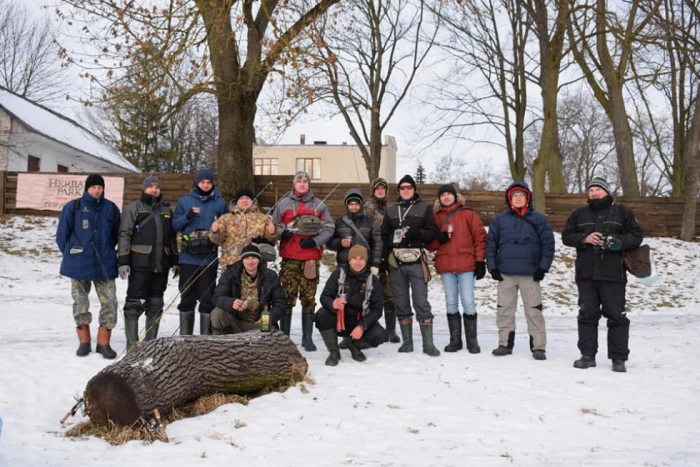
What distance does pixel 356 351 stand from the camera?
6.48 meters

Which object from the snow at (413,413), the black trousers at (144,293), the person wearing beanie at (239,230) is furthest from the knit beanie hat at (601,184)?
the black trousers at (144,293)

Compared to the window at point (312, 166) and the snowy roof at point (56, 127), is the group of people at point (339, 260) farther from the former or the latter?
the window at point (312, 166)

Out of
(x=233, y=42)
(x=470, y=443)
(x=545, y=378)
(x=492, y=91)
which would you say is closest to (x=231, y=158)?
(x=233, y=42)

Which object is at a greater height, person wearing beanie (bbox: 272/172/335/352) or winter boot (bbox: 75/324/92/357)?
person wearing beanie (bbox: 272/172/335/352)

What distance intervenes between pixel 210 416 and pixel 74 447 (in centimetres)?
96

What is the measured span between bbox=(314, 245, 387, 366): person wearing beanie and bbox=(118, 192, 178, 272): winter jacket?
6.01ft

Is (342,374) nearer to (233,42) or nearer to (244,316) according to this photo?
(244,316)

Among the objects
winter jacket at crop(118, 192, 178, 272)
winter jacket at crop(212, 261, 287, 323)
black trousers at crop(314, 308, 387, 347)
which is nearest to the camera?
winter jacket at crop(212, 261, 287, 323)

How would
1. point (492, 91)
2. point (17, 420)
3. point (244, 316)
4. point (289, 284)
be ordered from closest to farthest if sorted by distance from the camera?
point (17, 420), point (244, 316), point (289, 284), point (492, 91)

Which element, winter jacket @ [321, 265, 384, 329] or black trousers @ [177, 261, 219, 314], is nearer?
winter jacket @ [321, 265, 384, 329]

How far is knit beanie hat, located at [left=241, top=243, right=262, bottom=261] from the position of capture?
6156 mm

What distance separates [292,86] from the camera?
11.6 m

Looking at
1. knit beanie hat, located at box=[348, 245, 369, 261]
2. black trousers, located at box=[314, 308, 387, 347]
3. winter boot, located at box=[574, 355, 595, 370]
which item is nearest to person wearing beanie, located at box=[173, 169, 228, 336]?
black trousers, located at box=[314, 308, 387, 347]

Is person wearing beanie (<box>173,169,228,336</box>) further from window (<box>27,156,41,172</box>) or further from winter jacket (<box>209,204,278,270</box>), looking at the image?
window (<box>27,156,41,172</box>)
